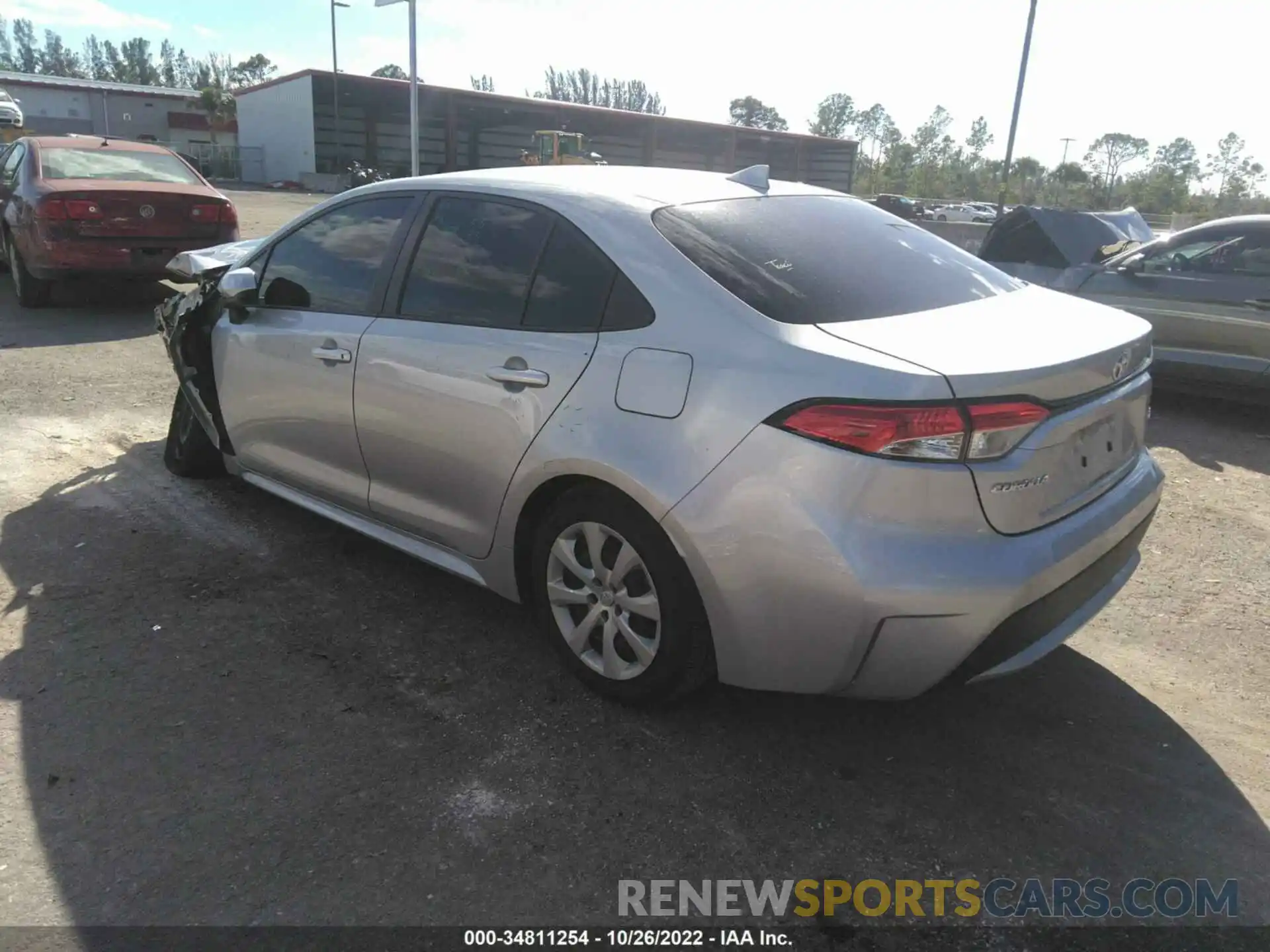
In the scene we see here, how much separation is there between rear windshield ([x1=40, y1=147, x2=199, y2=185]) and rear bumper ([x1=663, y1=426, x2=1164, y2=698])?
9.02m

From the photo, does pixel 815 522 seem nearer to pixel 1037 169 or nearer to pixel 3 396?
pixel 3 396

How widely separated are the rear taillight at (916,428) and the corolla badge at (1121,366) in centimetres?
58

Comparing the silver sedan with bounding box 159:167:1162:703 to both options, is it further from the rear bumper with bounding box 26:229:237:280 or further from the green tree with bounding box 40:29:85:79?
the green tree with bounding box 40:29:85:79

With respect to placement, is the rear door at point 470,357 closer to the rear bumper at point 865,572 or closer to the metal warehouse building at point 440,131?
the rear bumper at point 865,572

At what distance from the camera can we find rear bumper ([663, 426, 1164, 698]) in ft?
7.52

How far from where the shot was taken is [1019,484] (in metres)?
2.36

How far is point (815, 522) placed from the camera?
233 cm

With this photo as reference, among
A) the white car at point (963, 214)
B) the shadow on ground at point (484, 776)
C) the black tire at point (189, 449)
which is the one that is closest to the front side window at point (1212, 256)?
the shadow on ground at point (484, 776)

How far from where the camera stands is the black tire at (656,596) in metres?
2.64

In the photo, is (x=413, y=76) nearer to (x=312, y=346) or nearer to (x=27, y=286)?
(x=27, y=286)

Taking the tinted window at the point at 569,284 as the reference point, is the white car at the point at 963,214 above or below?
above

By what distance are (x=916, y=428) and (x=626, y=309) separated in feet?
3.15

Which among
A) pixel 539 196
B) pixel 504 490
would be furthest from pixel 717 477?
pixel 539 196

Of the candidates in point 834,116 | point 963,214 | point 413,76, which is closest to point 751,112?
point 834,116
